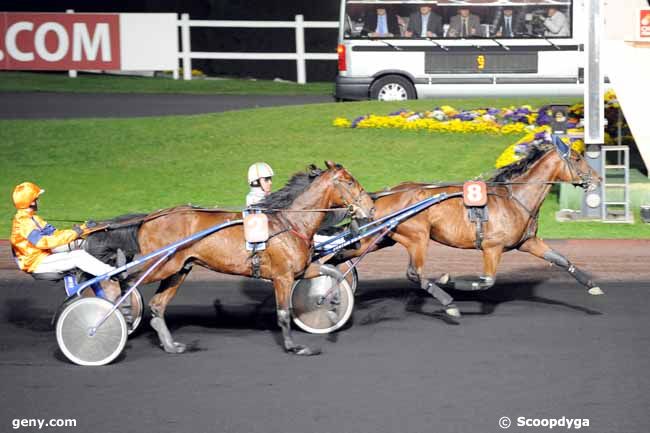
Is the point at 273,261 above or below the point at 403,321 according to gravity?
above

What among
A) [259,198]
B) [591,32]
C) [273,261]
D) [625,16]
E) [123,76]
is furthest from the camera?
[123,76]

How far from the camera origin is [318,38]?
28141 millimetres

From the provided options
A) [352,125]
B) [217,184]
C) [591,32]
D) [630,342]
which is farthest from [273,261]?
[352,125]

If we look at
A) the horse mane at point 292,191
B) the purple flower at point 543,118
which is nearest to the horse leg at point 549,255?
the horse mane at point 292,191

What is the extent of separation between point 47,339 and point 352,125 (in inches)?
399

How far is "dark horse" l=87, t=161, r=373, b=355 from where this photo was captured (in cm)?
849

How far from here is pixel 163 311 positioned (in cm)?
861

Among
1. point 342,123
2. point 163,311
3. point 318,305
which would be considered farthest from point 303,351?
point 342,123

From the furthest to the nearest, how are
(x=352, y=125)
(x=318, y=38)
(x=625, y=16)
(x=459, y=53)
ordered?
1. (x=318, y=38)
2. (x=459, y=53)
3. (x=352, y=125)
4. (x=625, y=16)

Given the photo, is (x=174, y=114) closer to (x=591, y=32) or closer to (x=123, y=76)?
(x=123, y=76)

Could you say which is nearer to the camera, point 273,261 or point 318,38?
point 273,261

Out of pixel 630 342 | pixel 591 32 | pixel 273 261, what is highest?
pixel 591 32

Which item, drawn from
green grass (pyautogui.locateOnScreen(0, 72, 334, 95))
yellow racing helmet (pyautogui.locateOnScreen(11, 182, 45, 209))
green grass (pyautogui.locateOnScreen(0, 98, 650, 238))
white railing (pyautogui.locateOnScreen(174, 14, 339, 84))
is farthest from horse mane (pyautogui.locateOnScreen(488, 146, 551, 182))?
white railing (pyautogui.locateOnScreen(174, 14, 339, 84))

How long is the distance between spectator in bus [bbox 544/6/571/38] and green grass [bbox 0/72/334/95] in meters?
5.70
